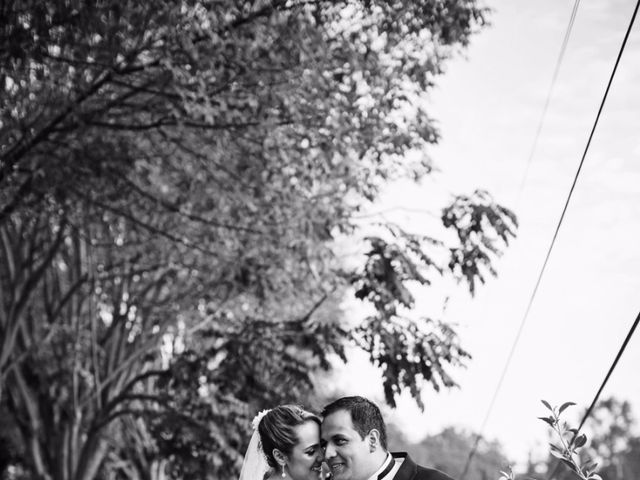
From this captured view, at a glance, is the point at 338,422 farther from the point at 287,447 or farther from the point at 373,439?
the point at 287,447

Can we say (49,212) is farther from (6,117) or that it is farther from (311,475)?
(311,475)

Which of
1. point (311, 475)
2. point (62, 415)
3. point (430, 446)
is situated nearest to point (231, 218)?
point (311, 475)

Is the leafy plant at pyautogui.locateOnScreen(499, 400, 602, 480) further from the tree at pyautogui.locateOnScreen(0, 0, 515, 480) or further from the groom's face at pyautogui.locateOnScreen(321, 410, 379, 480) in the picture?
the tree at pyautogui.locateOnScreen(0, 0, 515, 480)

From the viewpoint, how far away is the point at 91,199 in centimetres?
995

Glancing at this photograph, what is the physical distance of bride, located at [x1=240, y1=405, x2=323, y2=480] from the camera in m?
4.80

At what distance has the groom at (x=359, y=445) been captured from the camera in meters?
4.39

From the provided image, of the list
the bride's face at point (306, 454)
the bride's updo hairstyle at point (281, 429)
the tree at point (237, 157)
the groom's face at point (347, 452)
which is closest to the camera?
the groom's face at point (347, 452)

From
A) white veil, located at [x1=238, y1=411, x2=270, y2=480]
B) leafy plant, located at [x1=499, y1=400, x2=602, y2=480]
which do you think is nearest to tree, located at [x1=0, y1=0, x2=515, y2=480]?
white veil, located at [x1=238, y1=411, x2=270, y2=480]

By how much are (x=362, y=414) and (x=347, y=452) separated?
22 centimetres

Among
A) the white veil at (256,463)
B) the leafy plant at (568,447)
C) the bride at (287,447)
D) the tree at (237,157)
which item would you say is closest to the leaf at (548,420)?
the leafy plant at (568,447)

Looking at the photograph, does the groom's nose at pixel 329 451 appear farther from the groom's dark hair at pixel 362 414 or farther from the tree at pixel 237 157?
the tree at pixel 237 157

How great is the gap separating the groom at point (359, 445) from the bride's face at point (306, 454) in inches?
9.1

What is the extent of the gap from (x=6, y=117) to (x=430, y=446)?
139 m

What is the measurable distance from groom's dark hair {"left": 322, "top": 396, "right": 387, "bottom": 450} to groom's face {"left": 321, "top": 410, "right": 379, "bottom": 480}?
0.09ft
